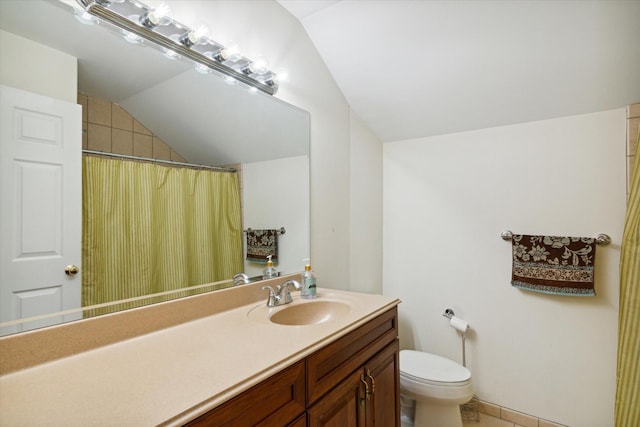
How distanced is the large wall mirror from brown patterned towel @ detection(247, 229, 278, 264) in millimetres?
33

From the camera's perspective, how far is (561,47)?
1538 millimetres

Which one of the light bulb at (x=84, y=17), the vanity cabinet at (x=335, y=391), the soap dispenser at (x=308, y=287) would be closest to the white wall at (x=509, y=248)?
the vanity cabinet at (x=335, y=391)

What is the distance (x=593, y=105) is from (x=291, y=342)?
6.52ft

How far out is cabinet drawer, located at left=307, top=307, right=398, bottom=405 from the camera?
3.16 feet

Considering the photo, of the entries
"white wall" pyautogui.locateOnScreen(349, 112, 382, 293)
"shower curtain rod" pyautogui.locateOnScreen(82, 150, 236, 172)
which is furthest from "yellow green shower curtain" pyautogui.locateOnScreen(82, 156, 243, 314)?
"white wall" pyautogui.locateOnScreen(349, 112, 382, 293)

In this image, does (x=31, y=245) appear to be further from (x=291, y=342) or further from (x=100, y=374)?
(x=291, y=342)

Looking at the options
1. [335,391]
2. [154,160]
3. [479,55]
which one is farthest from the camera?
[479,55]

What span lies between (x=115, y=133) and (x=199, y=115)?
367 mm

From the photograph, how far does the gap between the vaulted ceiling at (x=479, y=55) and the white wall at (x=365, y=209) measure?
294 millimetres

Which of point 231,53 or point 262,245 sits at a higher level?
point 231,53

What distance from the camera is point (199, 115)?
1359 mm

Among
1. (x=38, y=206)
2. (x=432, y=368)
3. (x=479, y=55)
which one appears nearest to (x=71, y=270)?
(x=38, y=206)

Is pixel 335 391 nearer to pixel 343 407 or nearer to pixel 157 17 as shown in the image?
pixel 343 407

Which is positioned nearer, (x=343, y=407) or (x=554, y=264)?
(x=343, y=407)
